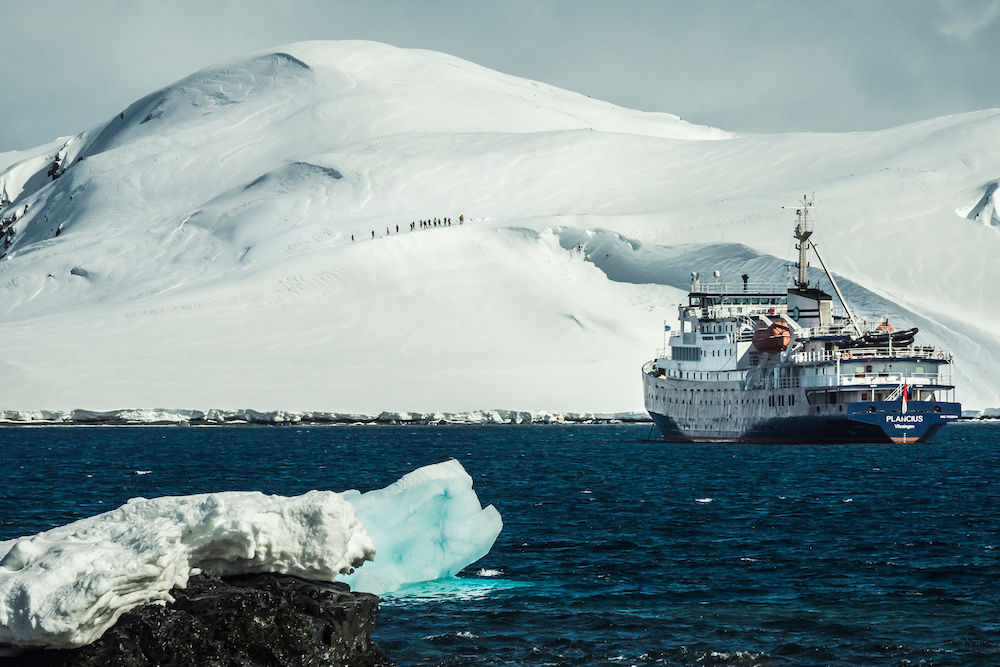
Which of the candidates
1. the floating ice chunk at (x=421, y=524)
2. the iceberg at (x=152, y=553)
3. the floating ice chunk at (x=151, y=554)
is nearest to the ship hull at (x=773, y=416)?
the floating ice chunk at (x=421, y=524)

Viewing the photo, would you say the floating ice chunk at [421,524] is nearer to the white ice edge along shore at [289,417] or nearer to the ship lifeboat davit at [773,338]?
the ship lifeboat davit at [773,338]

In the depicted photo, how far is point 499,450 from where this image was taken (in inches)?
2926

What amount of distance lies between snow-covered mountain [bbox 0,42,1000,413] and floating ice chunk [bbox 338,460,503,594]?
293 ft

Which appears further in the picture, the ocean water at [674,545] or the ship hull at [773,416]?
the ship hull at [773,416]

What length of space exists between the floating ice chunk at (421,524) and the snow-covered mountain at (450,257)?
293ft

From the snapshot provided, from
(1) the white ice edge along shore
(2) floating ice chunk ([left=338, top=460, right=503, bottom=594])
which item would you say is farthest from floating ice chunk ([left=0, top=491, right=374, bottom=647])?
(1) the white ice edge along shore

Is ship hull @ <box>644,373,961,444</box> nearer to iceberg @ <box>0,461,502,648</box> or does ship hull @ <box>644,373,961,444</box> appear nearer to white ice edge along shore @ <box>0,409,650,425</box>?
white ice edge along shore @ <box>0,409,650,425</box>

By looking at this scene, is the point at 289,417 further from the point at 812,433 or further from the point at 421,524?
the point at 421,524

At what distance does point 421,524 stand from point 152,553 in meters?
8.54

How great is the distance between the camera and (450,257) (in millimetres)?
146750

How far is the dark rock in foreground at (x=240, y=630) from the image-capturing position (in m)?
17.3

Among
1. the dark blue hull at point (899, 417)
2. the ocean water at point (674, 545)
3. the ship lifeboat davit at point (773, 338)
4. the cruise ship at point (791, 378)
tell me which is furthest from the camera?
the ship lifeboat davit at point (773, 338)

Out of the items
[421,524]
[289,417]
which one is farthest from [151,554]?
[289,417]

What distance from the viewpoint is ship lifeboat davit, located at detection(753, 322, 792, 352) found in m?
82.6
